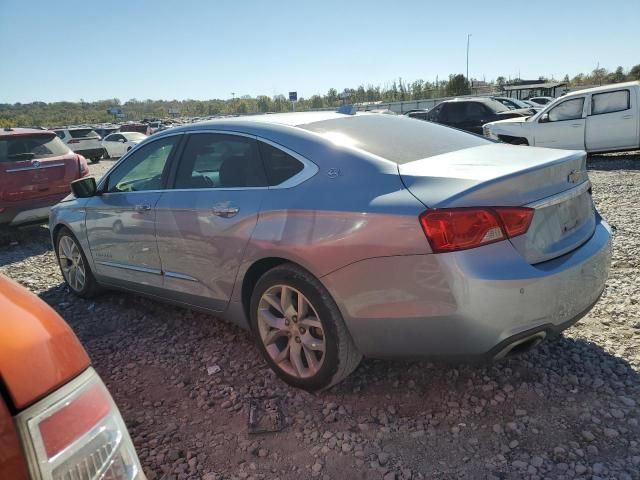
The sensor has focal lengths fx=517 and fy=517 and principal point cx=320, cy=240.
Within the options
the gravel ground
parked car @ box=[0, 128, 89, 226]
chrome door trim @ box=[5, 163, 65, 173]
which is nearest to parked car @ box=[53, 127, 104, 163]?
parked car @ box=[0, 128, 89, 226]

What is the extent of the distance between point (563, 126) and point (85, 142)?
20134 mm

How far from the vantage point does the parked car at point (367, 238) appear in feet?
7.77

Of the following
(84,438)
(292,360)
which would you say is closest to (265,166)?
(292,360)

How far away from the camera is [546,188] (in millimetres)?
2633

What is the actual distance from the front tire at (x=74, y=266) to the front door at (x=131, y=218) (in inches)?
10.7

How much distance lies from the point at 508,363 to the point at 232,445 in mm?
1706

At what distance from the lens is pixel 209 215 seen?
10.9ft

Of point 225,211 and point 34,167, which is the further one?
point 34,167

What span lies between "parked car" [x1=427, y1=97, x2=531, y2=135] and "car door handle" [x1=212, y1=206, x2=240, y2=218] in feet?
47.9

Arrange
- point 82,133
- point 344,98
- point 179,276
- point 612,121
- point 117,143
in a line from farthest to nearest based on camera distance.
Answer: point 344,98 < point 117,143 < point 82,133 < point 612,121 < point 179,276

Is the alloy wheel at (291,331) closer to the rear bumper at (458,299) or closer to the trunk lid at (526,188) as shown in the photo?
the rear bumper at (458,299)

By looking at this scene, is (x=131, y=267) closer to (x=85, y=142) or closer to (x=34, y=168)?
(x=34, y=168)

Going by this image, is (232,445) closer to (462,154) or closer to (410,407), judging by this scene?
(410,407)

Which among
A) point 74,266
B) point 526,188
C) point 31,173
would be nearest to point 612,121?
point 526,188
